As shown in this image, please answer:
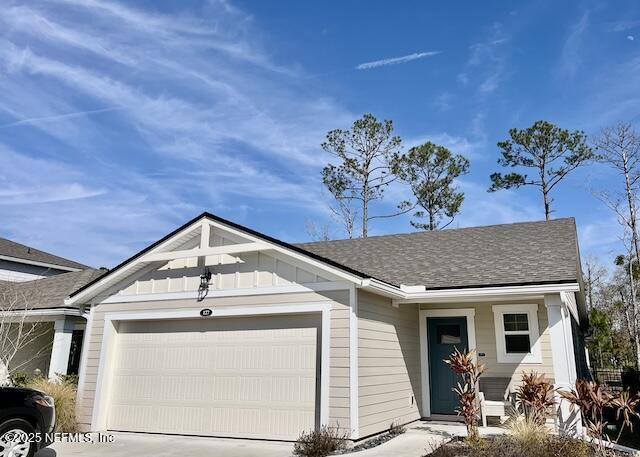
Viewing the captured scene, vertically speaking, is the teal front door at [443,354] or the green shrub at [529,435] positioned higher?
the teal front door at [443,354]

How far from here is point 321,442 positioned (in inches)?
282

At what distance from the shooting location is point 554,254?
10414mm

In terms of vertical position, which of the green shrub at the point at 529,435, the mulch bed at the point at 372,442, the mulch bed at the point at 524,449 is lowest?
the mulch bed at the point at 372,442

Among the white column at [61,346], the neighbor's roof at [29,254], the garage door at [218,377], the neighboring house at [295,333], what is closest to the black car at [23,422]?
the garage door at [218,377]

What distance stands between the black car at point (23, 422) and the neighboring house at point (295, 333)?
306 cm

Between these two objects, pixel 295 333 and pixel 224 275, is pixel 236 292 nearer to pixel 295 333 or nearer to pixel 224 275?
pixel 224 275

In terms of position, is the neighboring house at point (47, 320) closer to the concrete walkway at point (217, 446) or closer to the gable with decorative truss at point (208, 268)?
the gable with decorative truss at point (208, 268)

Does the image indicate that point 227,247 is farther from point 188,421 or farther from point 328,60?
point 328,60

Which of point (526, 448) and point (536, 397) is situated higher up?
point (536, 397)

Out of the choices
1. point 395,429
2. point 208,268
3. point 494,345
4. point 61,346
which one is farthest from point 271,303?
point 61,346

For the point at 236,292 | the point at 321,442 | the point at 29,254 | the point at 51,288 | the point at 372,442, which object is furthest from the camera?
the point at 29,254

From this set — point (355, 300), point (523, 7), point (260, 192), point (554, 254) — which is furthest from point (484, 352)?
point (260, 192)

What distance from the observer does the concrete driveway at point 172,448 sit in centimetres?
731

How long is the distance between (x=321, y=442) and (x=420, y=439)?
1.99 meters
